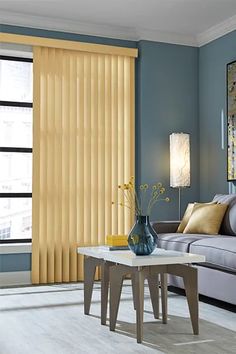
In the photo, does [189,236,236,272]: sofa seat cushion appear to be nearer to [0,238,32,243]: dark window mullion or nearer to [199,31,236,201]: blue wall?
[199,31,236,201]: blue wall

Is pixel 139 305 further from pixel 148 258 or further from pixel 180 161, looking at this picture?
pixel 180 161

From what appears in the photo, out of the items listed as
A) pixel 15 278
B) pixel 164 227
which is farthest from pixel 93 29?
pixel 15 278

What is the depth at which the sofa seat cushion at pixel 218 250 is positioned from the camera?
13.1 ft

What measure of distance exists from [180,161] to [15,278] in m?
2.05

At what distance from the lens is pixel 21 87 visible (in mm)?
5914

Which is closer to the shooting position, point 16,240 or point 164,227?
point 164,227

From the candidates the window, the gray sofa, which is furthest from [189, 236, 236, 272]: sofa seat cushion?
the window

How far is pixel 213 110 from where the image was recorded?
5980 millimetres

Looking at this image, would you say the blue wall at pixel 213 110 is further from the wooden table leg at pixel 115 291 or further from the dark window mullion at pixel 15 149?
the wooden table leg at pixel 115 291

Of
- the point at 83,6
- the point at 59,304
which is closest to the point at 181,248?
the point at 59,304

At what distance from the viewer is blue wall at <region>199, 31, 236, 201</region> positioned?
5.78 metres

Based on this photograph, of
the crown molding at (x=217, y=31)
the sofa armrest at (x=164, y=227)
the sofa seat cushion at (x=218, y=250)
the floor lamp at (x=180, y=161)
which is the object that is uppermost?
the crown molding at (x=217, y=31)

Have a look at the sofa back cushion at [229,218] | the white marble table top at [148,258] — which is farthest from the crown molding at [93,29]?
the white marble table top at [148,258]

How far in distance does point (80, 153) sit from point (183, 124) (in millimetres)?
1246
